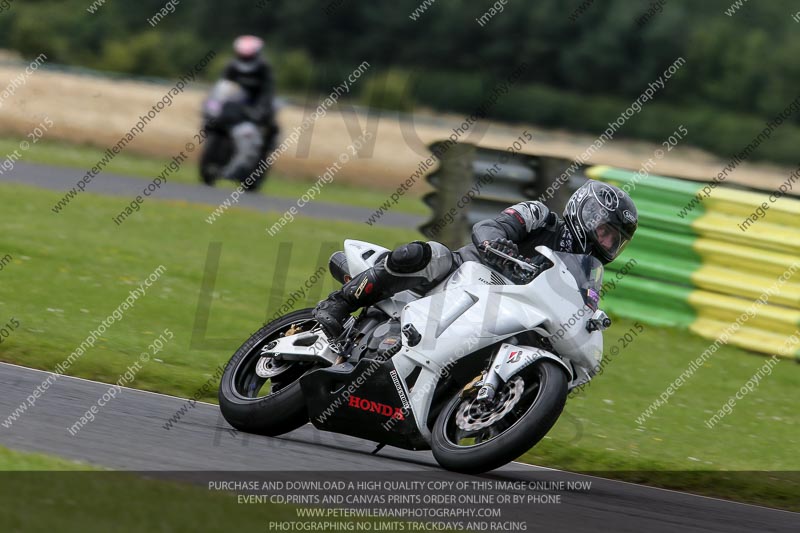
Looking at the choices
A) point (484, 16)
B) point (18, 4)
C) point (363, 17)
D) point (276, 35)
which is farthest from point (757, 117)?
point (18, 4)

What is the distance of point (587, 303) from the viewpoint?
6.46 m

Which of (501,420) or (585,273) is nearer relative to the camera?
(501,420)

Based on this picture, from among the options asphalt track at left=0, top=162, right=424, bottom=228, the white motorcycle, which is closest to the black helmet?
the white motorcycle

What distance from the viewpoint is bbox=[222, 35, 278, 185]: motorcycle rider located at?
21125 mm

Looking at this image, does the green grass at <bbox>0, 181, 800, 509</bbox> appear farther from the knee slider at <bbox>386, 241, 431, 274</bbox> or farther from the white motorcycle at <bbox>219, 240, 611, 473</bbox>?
the knee slider at <bbox>386, 241, 431, 274</bbox>

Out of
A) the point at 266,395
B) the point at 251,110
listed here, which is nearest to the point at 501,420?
the point at 266,395

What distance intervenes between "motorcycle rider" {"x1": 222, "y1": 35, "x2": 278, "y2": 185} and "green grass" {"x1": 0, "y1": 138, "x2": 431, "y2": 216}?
43 centimetres

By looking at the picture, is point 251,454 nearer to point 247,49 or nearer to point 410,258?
point 410,258

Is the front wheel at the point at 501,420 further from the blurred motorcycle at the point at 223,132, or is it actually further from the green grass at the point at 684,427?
the blurred motorcycle at the point at 223,132

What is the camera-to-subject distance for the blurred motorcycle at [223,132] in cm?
2098

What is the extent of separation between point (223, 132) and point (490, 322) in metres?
15.3

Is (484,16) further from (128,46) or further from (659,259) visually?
(659,259)

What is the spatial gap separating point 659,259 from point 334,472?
6.83 metres

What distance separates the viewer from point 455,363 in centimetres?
640
